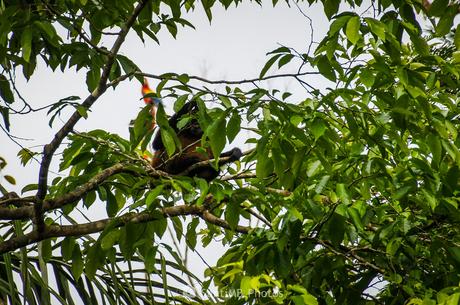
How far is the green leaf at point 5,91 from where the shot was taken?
247cm

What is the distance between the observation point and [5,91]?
2.48 m

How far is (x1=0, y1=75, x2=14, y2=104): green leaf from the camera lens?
8.11ft

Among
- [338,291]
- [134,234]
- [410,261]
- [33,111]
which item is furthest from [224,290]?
[33,111]

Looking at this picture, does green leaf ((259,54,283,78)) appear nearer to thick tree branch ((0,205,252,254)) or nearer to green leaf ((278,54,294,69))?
green leaf ((278,54,294,69))

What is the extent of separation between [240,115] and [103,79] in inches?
19.1

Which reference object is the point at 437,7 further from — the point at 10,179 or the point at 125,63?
the point at 10,179

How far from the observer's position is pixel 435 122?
217 centimetres

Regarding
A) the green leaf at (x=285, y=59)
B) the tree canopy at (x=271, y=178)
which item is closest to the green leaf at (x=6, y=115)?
the tree canopy at (x=271, y=178)

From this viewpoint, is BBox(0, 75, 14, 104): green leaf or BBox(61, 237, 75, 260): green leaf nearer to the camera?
BBox(61, 237, 75, 260): green leaf

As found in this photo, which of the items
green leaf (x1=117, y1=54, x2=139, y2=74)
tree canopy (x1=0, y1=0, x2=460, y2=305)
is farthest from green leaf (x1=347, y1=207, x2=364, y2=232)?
green leaf (x1=117, y1=54, x2=139, y2=74)

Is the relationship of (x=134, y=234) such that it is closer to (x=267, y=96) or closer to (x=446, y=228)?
(x=267, y=96)

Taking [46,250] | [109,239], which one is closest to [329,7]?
[109,239]

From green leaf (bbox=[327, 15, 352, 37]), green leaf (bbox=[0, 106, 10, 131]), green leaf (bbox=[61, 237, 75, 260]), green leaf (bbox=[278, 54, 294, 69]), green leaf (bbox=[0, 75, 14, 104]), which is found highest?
green leaf (bbox=[0, 75, 14, 104])

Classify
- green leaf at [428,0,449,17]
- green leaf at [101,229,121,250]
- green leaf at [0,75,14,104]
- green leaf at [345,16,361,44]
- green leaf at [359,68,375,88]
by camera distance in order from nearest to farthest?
green leaf at [428,0,449,17]
green leaf at [345,16,361,44]
green leaf at [101,229,121,250]
green leaf at [359,68,375,88]
green leaf at [0,75,14,104]
